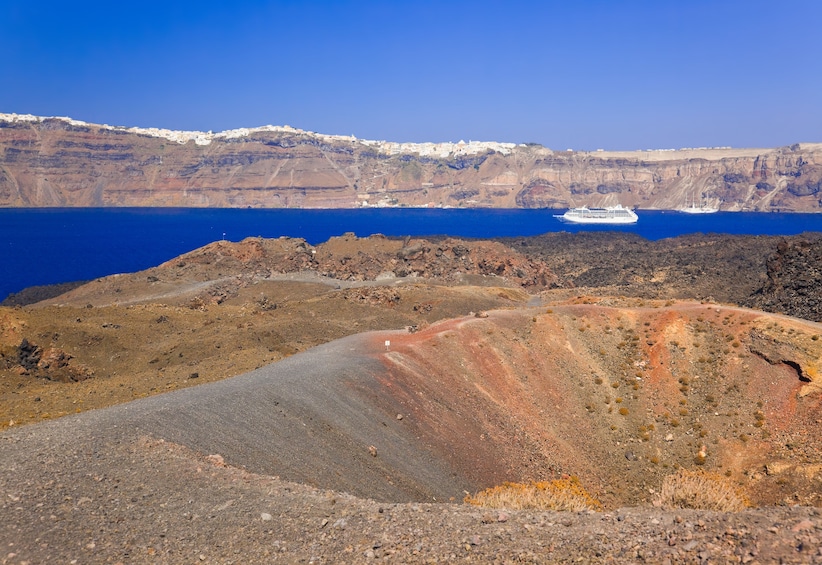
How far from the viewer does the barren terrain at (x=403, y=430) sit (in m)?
11.5

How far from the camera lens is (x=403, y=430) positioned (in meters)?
22.8

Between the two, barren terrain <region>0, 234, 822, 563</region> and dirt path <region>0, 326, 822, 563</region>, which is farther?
barren terrain <region>0, 234, 822, 563</region>

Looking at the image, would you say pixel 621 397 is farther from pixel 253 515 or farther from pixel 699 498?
pixel 253 515

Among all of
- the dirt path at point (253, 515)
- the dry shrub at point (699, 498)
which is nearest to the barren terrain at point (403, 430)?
the dirt path at point (253, 515)

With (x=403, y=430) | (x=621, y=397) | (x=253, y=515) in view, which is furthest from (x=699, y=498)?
(x=621, y=397)

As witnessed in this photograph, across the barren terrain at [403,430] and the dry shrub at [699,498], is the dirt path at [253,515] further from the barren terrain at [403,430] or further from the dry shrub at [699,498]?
the dry shrub at [699,498]

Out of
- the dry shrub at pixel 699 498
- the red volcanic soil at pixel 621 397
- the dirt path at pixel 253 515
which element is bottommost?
the red volcanic soil at pixel 621 397

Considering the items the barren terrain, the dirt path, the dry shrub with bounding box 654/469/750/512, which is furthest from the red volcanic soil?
the dry shrub with bounding box 654/469/750/512

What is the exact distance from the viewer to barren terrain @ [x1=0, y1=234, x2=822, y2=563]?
11.5m

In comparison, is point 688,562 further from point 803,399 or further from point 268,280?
point 268,280

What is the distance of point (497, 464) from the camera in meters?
22.8

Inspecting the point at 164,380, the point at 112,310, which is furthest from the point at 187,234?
the point at 164,380

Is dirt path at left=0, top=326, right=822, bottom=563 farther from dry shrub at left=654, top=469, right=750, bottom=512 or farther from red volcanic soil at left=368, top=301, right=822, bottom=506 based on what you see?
red volcanic soil at left=368, top=301, right=822, bottom=506

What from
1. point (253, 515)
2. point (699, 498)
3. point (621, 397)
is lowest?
point (621, 397)
